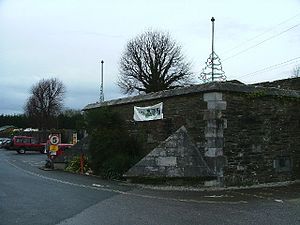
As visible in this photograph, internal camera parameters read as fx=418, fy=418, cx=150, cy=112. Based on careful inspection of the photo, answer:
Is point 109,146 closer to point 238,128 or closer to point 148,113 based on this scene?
point 148,113

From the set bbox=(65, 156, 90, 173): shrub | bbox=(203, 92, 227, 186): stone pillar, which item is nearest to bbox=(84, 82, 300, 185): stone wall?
bbox=(203, 92, 227, 186): stone pillar

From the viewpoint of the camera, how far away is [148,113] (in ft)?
58.9

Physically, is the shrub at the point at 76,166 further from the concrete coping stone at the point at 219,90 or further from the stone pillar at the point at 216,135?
the stone pillar at the point at 216,135

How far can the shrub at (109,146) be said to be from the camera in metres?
16.5

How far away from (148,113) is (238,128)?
14.8 feet

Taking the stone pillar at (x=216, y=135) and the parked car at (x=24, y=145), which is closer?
the stone pillar at (x=216, y=135)

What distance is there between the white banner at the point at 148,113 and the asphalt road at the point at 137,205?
3934 mm

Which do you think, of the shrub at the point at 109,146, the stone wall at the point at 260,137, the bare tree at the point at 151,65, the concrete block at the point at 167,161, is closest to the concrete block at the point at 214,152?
the stone wall at the point at 260,137

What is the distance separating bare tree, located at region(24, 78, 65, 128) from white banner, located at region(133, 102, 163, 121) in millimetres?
52793

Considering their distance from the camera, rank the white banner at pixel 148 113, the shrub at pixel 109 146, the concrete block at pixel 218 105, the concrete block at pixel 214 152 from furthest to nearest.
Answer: the white banner at pixel 148 113 → the shrub at pixel 109 146 → the concrete block at pixel 218 105 → the concrete block at pixel 214 152

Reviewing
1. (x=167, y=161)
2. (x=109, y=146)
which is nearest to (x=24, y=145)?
(x=109, y=146)

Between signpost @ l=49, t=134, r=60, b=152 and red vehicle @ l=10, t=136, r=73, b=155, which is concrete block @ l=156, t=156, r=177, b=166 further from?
red vehicle @ l=10, t=136, r=73, b=155

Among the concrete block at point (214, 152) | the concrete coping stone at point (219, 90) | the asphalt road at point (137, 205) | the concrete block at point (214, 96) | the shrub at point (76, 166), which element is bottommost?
the asphalt road at point (137, 205)

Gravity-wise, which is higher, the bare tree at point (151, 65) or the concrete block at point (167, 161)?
the bare tree at point (151, 65)
